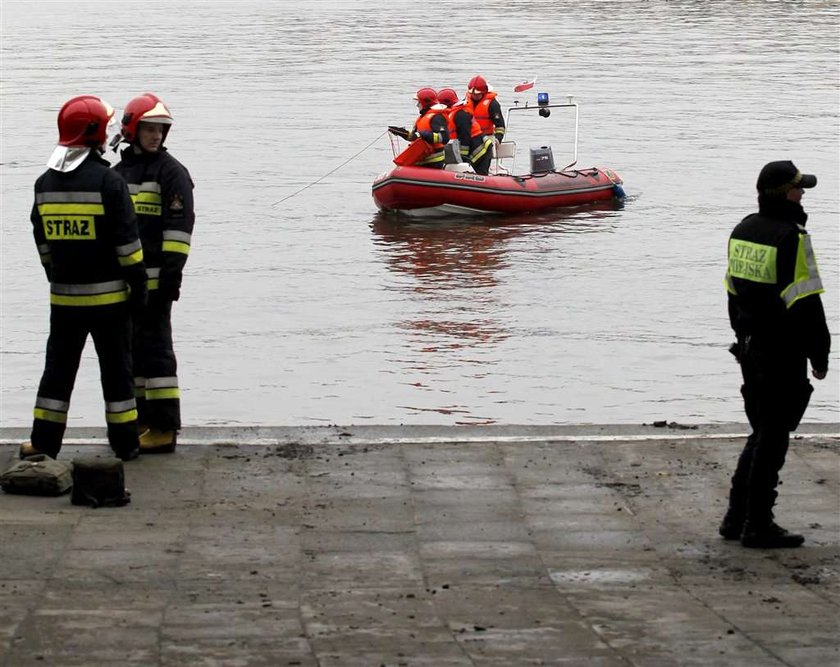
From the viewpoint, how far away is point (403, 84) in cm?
4341

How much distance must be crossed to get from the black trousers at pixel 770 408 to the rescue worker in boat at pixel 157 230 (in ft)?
9.21

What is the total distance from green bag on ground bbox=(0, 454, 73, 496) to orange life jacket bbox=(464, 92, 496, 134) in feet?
50.4

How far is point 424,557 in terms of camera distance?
257 inches

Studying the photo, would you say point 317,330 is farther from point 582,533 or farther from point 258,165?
point 258,165

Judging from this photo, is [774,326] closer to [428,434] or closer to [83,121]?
[428,434]

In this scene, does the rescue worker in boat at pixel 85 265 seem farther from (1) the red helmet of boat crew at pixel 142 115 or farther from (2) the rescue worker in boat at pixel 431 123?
(2) the rescue worker in boat at pixel 431 123

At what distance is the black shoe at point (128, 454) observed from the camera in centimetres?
798

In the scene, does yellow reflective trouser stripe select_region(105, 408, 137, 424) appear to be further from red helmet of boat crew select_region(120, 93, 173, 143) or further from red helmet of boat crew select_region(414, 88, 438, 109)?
red helmet of boat crew select_region(414, 88, 438, 109)

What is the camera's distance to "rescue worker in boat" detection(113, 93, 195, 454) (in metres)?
8.01

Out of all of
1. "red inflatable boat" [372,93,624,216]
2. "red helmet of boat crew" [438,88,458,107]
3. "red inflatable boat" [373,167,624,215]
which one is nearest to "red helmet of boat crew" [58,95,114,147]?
"red inflatable boat" [372,93,624,216]

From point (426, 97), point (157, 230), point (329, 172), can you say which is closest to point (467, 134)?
point (426, 97)

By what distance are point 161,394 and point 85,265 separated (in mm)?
880

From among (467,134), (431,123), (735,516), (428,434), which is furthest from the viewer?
(467,134)

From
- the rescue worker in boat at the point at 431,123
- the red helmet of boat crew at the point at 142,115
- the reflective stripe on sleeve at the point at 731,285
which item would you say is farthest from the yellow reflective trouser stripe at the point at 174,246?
the rescue worker in boat at the point at 431,123
